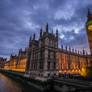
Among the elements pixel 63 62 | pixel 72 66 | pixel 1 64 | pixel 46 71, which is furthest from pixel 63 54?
pixel 1 64

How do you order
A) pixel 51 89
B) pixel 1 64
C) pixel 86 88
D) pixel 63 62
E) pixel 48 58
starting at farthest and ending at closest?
pixel 1 64 < pixel 63 62 < pixel 48 58 < pixel 51 89 < pixel 86 88

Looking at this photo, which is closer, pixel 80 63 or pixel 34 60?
pixel 34 60

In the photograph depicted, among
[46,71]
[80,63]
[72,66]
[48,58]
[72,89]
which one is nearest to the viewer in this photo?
[72,89]

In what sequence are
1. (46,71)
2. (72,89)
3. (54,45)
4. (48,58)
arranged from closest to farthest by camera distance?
(72,89) < (46,71) < (48,58) < (54,45)

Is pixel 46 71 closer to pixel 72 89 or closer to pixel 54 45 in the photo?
pixel 54 45

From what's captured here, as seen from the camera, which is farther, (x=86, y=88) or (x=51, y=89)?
(x=51, y=89)

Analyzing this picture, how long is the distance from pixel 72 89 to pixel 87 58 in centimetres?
7419

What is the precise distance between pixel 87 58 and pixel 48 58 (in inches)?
2367

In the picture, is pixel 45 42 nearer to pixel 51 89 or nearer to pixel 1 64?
pixel 51 89

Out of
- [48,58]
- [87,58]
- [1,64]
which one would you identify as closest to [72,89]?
[48,58]

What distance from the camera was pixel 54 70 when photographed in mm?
41000

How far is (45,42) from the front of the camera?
40469mm

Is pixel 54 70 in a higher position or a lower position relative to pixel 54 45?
lower

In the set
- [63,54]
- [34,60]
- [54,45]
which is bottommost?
[34,60]
